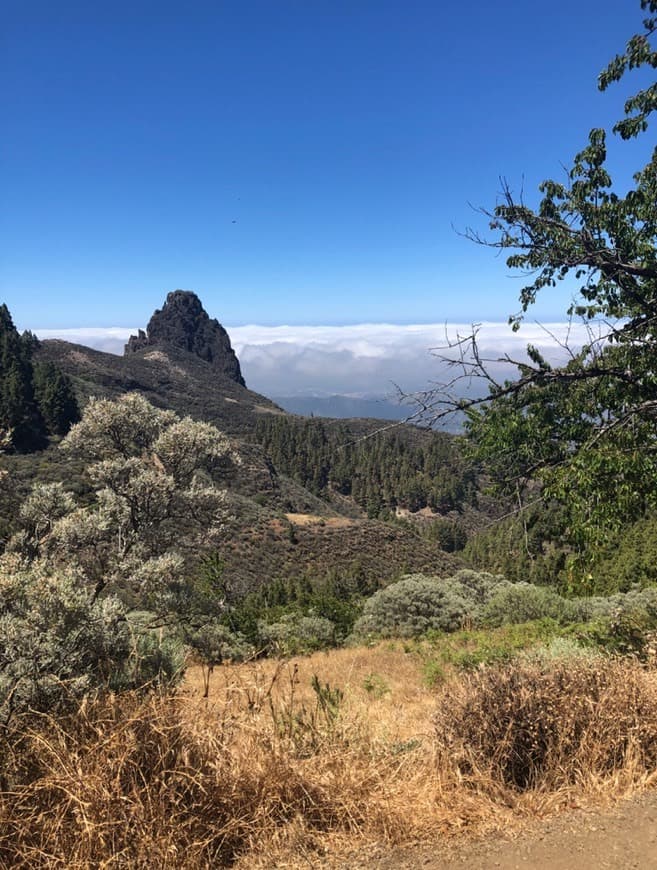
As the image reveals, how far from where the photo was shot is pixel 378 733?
14.5ft

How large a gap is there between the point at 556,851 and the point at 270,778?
1769 mm

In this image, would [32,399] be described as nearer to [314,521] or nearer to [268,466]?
[268,466]

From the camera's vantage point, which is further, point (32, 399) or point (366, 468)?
point (366, 468)

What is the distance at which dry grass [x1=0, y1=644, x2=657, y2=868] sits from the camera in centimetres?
295

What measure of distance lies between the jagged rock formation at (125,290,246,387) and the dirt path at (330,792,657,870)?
515 feet

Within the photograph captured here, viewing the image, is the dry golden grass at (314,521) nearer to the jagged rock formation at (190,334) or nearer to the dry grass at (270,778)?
the dry grass at (270,778)

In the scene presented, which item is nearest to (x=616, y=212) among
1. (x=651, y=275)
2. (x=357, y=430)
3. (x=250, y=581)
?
(x=651, y=275)

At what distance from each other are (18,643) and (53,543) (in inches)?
191

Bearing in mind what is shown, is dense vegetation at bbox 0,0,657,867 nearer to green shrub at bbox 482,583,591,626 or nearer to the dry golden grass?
green shrub at bbox 482,583,591,626

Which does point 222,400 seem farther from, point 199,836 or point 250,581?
point 199,836

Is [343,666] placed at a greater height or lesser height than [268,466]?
greater

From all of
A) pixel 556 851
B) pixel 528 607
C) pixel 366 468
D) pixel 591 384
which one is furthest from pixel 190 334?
pixel 556 851

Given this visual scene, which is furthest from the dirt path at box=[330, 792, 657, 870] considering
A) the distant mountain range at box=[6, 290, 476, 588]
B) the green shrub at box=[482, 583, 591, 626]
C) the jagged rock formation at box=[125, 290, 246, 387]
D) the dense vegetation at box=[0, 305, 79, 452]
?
the jagged rock formation at box=[125, 290, 246, 387]

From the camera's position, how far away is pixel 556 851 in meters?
2.97
